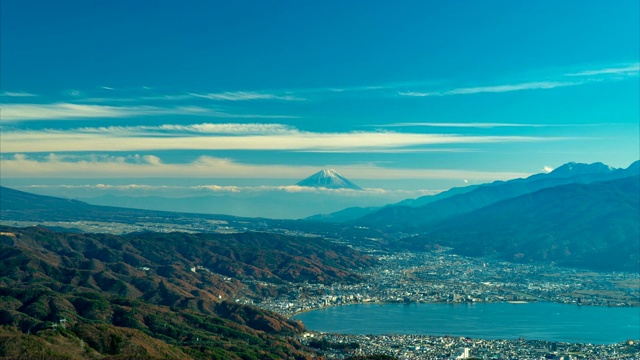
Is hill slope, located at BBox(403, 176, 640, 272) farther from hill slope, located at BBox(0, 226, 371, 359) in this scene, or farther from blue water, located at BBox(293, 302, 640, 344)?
blue water, located at BBox(293, 302, 640, 344)

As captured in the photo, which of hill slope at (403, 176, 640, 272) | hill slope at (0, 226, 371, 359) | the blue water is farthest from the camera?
hill slope at (403, 176, 640, 272)

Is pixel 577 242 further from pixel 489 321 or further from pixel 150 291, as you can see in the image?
pixel 150 291

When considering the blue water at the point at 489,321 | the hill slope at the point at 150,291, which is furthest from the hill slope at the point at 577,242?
the blue water at the point at 489,321

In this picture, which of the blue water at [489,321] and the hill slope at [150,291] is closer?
the hill slope at [150,291]

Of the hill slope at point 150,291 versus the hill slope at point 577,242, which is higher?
the hill slope at point 577,242

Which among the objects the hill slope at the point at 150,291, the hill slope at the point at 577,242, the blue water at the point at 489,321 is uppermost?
the hill slope at the point at 577,242

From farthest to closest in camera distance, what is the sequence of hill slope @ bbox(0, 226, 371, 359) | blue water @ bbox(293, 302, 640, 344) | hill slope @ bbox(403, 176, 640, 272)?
1. hill slope @ bbox(403, 176, 640, 272)
2. blue water @ bbox(293, 302, 640, 344)
3. hill slope @ bbox(0, 226, 371, 359)

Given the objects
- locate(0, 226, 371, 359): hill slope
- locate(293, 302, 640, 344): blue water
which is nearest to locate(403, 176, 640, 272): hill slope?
locate(0, 226, 371, 359): hill slope

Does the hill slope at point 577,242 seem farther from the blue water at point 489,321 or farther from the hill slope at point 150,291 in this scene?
the blue water at point 489,321

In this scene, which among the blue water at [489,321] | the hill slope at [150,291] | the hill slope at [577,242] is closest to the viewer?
the hill slope at [150,291]
